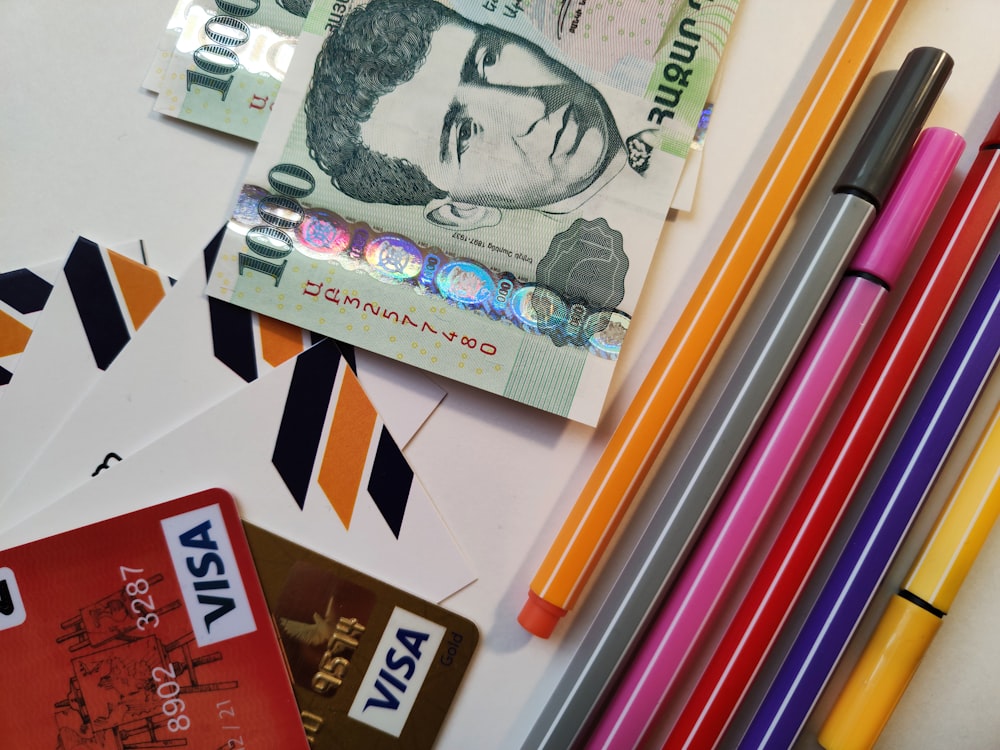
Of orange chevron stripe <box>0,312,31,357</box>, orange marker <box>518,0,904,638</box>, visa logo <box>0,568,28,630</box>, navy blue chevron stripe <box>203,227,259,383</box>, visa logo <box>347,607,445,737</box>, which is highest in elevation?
orange marker <box>518,0,904,638</box>

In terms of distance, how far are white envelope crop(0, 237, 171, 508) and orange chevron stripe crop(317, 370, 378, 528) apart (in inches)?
4.4

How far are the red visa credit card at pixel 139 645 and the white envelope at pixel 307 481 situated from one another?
0.02 m

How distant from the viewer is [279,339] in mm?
395

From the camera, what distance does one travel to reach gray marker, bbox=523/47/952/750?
0.36 meters

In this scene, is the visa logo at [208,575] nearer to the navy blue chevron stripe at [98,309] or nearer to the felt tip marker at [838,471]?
the navy blue chevron stripe at [98,309]

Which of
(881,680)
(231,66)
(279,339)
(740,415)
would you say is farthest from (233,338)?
(881,680)

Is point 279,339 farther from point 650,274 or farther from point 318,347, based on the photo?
point 650,274

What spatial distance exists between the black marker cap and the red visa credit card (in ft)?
1.15

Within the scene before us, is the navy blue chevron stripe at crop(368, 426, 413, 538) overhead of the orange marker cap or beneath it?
overhead

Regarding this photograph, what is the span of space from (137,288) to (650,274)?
27 centimetres

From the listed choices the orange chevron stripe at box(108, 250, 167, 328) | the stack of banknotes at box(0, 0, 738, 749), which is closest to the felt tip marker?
the stack of banknotes at box(0, 0, 738, 749)

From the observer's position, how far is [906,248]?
1.20 ft

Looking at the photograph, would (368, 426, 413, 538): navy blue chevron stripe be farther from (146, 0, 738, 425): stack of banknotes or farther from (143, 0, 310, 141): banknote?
(143, 0, 310, 141): banknote

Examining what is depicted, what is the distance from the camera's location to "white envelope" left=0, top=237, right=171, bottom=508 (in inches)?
15.3
